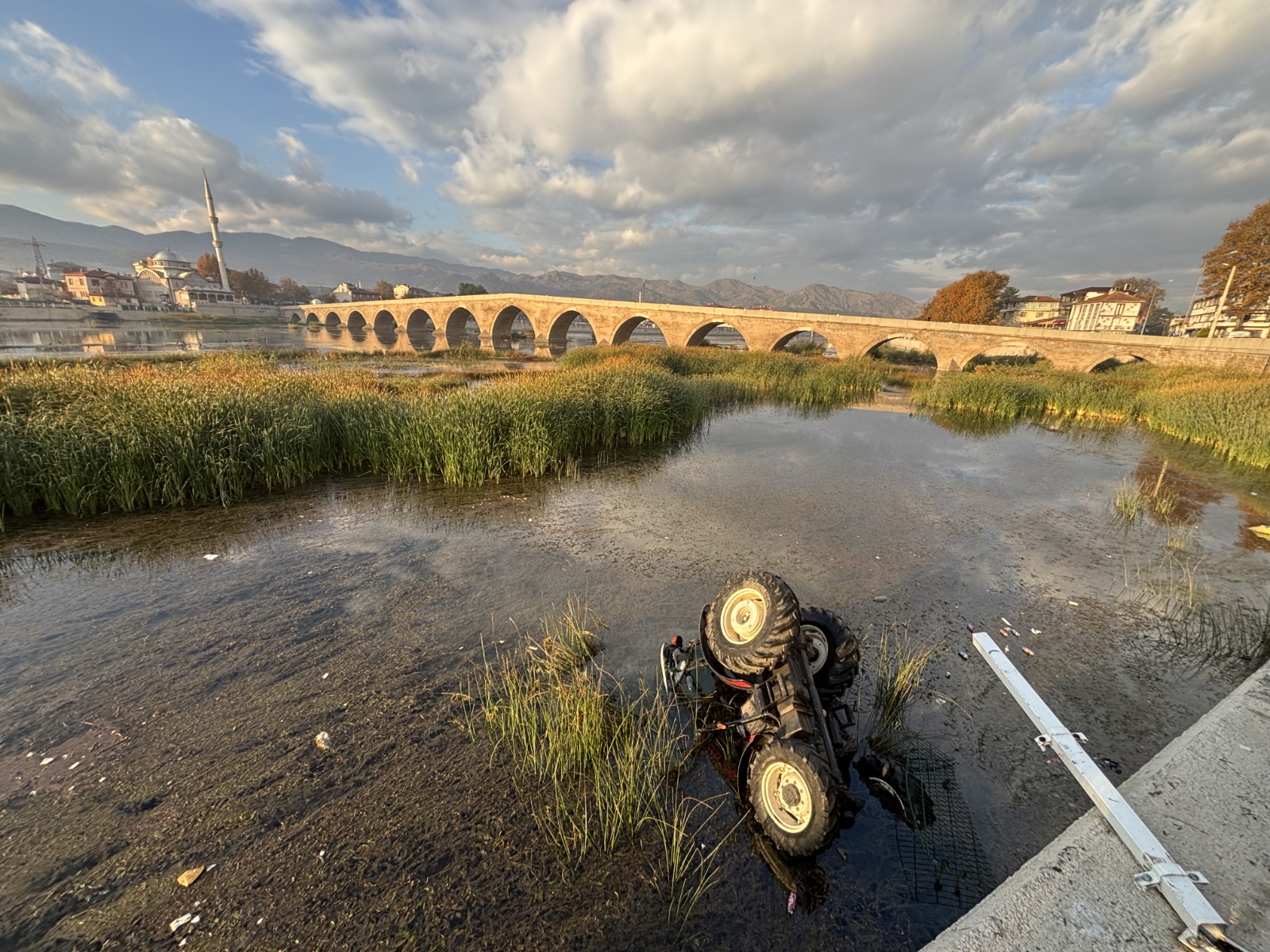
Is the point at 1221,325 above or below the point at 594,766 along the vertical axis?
above

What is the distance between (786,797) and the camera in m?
2.61

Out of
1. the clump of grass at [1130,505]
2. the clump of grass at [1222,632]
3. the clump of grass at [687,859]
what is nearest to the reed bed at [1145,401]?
the clump of grass at [1130,505]

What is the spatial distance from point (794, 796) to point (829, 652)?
3.82 feet

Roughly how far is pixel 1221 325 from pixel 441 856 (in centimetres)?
8047

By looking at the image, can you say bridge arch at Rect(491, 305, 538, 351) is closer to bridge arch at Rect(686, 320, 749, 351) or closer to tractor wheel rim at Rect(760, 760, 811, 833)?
bridge arch at Rect(686, 320, 749, 351)

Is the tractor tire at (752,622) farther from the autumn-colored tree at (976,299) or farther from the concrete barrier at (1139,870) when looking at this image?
the autumn-colored tree at (976,299)

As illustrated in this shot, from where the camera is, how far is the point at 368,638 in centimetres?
442

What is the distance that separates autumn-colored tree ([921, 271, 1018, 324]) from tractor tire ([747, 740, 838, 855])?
192 feet

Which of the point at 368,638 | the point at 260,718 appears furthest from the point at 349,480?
the point at 260,718

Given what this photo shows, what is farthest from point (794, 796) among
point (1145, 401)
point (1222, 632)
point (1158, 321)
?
point (1158, 321)

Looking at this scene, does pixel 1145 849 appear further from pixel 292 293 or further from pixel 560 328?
pixel 292 293

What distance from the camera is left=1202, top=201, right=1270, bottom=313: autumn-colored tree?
35531 millimetres

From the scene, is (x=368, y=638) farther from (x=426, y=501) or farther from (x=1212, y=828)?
(x=1212, y=828)

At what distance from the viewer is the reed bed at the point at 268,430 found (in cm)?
675
